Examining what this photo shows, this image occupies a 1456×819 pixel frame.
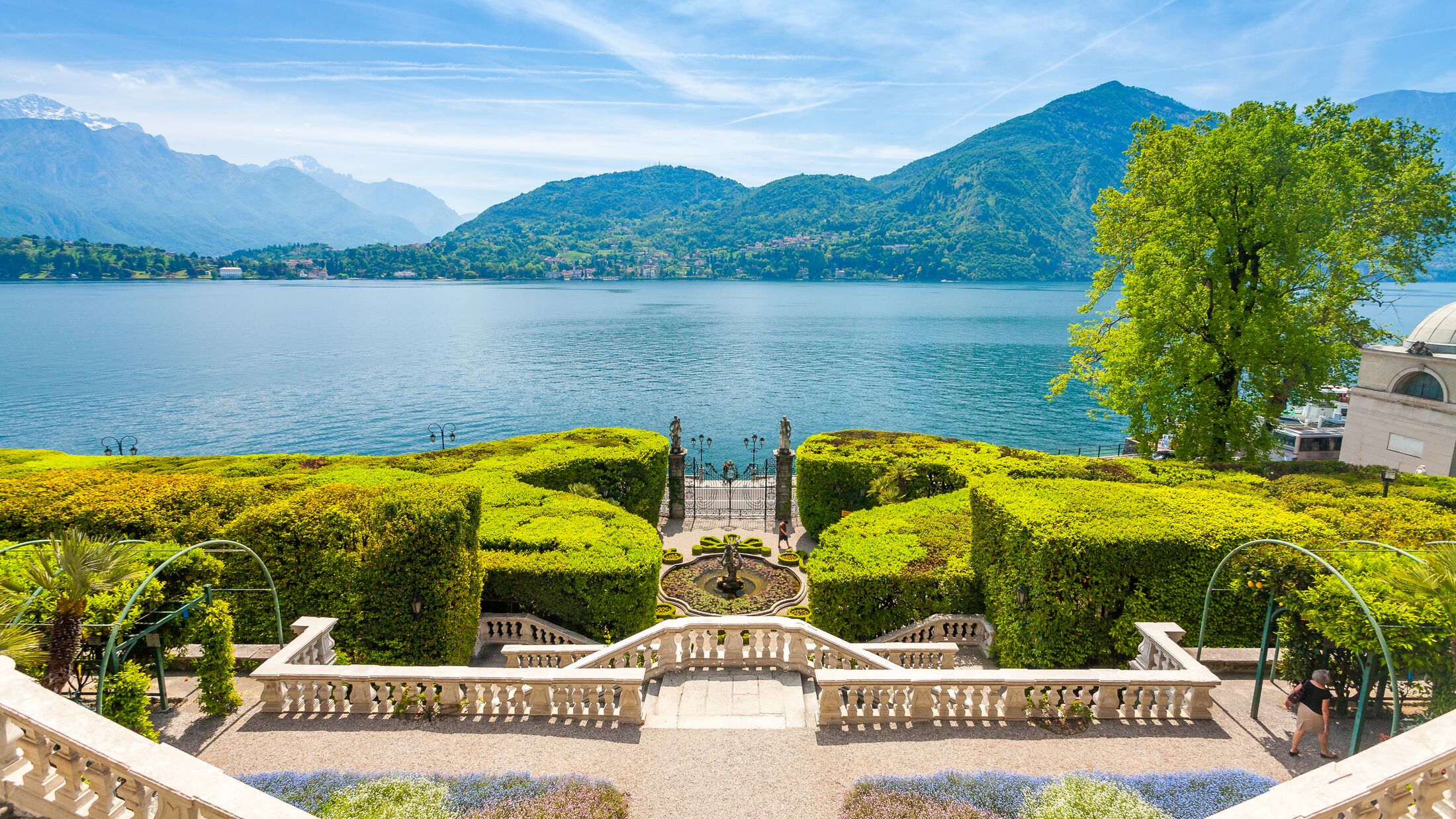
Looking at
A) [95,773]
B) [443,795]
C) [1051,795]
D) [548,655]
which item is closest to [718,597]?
[548,655]

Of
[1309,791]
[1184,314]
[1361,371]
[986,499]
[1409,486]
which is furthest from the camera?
[1361,371]

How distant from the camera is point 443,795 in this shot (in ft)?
29.0

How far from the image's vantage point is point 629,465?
Result: 29.8 meters

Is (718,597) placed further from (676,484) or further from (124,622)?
(124,622)

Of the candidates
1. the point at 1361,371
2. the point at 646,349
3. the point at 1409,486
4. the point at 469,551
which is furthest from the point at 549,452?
the point at 646,349

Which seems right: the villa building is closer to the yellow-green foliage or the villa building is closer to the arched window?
the arched window

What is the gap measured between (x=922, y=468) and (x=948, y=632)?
35.4 ft

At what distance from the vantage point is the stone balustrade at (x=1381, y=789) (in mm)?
6457

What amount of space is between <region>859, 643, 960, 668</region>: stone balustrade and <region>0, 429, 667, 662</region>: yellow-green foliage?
22.0 ft

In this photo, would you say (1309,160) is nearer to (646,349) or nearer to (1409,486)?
(1409,486)

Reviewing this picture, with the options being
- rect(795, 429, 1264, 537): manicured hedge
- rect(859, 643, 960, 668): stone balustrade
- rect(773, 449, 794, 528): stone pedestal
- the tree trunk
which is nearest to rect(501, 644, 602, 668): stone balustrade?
rect(859, 643, 960, 668): stone balustrade

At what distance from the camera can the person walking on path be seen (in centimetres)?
985

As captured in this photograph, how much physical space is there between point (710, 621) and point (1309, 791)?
9.51 metres

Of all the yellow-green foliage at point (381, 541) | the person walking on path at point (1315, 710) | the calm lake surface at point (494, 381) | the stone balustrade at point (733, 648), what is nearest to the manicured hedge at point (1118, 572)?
the person walking on path at point (1315, 710)
